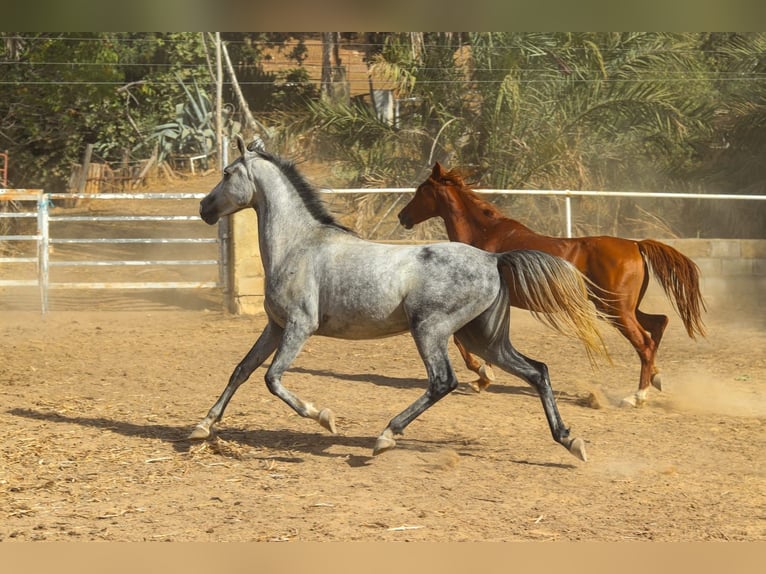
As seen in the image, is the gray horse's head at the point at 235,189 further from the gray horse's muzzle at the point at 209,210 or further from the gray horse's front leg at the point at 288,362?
the gray horse's front leg at the point at 288,362

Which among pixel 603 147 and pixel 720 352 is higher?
pixel 603 147

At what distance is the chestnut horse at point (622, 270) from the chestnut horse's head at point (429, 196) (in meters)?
0.33

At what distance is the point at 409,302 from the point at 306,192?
1093mm

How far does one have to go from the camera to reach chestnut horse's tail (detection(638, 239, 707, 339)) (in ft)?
23.3

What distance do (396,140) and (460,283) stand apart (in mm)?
10247

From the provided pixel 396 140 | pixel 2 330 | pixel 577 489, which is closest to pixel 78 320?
pixel 2 330

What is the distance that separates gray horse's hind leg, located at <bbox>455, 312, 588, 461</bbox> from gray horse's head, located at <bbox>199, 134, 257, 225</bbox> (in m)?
1.67

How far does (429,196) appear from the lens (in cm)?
837

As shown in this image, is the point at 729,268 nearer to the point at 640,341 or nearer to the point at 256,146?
the point at 640,341

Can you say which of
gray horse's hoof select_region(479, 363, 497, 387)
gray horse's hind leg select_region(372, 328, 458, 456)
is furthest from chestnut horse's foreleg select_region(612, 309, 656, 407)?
gray horse's hind leg select_region(372, 328, 458, 456)

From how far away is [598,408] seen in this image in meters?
6.83

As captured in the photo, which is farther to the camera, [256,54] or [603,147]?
[256,54]

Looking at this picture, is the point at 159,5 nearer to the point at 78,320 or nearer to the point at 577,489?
the point at 577,489

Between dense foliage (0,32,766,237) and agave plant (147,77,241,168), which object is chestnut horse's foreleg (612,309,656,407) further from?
agave plant (147,77,241,168)
